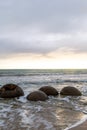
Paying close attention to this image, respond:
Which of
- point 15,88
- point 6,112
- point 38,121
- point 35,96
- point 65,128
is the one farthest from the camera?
Result: point 15,88

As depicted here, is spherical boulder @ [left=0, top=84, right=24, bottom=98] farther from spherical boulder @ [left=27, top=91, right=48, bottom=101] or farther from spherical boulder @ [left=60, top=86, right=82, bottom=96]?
spherical boulder @ [left=60, top=86, right=82, bottom=96]

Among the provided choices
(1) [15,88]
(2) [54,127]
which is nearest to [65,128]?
(2) [54,127]

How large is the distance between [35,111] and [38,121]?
7.22ft

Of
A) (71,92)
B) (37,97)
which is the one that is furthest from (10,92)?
(71,92)

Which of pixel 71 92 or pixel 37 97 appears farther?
pixel 71 92

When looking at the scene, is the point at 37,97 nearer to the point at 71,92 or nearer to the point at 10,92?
the point at 10,92

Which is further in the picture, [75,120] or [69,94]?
[69,94]

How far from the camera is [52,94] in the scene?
18.4 m

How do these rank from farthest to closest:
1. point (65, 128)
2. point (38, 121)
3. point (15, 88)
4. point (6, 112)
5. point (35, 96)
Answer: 1. point (15, 88)
2. point (35, 96)
3. point (6, 112)
4. point (38, 121)
5. point (65, 128)

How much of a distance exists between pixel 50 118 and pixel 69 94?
879 centimetres

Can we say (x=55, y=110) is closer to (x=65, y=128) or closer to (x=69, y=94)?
(x=65, y=128)

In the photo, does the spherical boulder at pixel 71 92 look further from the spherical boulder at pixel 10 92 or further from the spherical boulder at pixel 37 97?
the spherical boulder at pixel 37 97

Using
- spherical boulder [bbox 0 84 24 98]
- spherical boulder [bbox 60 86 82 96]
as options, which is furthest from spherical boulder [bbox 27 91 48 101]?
spherical boulder [bbox 60 86 82 96]

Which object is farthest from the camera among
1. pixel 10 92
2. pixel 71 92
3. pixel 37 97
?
pixel 71 92
